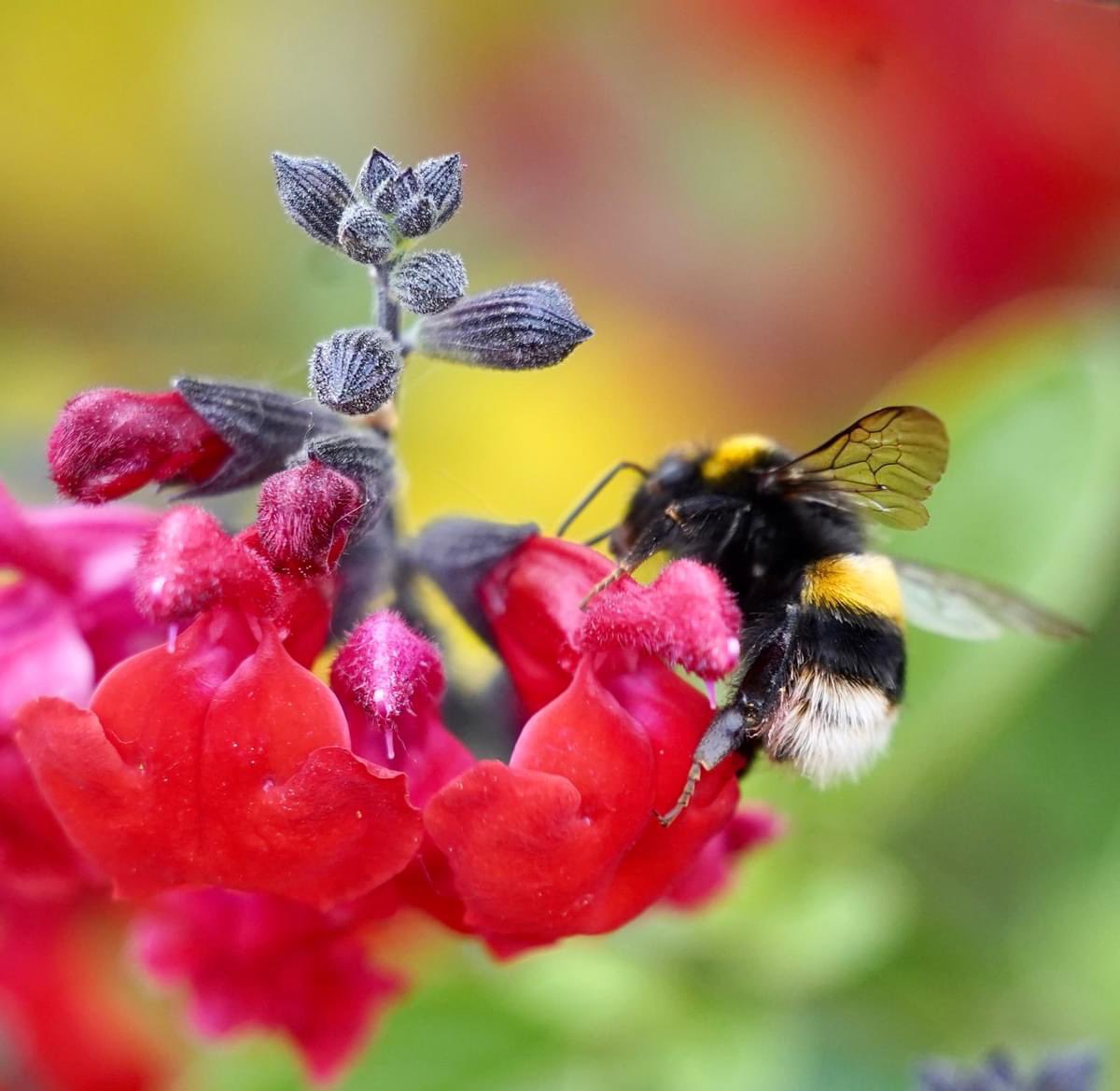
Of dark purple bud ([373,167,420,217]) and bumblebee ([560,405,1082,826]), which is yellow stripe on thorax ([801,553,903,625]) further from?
dark purple bud ([373,167,420,217])

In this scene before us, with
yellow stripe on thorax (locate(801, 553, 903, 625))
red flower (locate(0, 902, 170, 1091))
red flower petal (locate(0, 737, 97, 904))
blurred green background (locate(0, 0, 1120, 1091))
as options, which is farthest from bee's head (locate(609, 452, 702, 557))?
red flower (locate(0, 902, 170, 1091))

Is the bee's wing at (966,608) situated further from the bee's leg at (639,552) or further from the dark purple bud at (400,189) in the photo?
the dark purple bud at (400,189)

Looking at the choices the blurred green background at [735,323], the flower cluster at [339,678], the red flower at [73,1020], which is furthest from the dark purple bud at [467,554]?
the red flower at [73,1020]

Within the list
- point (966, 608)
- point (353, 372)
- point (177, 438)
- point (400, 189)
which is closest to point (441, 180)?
point (400, 189)

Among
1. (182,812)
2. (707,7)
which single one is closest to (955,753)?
(182,812)

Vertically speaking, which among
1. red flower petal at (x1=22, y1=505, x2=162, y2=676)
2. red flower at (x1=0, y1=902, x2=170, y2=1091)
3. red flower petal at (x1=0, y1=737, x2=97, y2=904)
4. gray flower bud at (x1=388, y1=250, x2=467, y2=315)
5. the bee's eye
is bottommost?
red flower at (x1=0, y1=902, x2=170, y2=1091)

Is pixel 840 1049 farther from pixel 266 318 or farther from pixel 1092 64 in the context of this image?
pixel 1092 64

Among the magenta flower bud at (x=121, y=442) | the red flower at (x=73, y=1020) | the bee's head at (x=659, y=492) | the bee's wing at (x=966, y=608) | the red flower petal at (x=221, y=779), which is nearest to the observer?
the red flower petal at (x=221, y=779)
